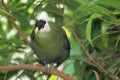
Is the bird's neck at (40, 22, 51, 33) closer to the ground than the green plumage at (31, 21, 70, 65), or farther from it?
farther from it

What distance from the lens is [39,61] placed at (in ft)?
3.98

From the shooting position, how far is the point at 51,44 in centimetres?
105

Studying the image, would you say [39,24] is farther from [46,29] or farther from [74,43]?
[74,43]

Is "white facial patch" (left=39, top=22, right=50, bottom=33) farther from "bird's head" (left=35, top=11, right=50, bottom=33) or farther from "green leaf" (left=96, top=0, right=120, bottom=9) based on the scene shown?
"green leaf" (left=96, top=0, right=120, bottom=9)

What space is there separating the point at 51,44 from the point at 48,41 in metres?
0.01

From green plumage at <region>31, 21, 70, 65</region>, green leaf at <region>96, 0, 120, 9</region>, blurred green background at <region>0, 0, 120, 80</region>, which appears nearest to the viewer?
green leaf at <region>96, 0, 120, 9</region>

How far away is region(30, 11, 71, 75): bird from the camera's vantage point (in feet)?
3.42

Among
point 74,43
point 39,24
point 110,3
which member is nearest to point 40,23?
point 39,24

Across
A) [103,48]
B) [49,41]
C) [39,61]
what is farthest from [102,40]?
[39,61]

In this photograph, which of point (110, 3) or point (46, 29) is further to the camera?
point (46, 29)

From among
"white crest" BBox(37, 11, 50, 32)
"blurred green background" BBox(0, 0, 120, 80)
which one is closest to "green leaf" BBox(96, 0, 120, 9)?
"blurred green background" BBox(0, 0, 120, 80)

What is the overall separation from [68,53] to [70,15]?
0.57 ft

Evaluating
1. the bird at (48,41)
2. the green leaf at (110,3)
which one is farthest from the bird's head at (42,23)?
the green leaf at (110,3)

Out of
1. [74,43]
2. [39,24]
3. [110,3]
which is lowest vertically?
[74,43]
